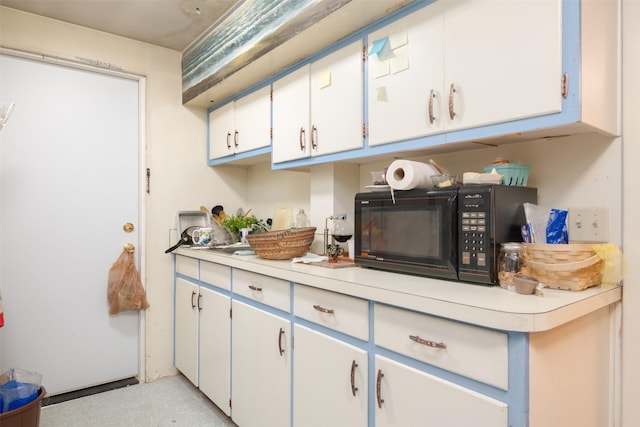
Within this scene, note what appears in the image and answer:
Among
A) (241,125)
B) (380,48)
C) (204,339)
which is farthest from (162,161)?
(380,48)

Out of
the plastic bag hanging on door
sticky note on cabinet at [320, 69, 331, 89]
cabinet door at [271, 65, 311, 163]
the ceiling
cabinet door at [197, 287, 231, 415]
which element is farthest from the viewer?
the plastic bag hanging on door

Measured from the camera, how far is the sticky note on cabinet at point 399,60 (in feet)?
4.89

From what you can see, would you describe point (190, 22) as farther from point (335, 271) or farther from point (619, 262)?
point (619, 262)

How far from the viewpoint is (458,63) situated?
4.33 feet

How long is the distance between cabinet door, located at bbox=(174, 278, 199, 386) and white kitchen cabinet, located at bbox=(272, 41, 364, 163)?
44.3 inches

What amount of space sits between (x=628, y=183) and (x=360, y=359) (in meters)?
1.05

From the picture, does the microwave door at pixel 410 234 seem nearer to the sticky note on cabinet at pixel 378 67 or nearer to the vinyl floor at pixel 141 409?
the sticky note on cabinet at pixel 378 67

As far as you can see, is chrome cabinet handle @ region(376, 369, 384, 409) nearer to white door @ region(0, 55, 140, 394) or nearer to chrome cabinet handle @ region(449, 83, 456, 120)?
chrome cabinet handle @ region(449, 83, 456, 120)

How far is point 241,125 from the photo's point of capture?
2574 mm

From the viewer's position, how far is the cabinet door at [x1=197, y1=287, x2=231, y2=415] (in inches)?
82.9

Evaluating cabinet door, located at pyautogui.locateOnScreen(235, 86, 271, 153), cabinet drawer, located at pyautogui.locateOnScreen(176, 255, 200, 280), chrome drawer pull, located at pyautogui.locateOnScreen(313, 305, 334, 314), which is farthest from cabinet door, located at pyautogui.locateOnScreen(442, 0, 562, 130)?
cabinet drawer, located at pyautogui.locateOnScreen(176, 255, 200, 280)

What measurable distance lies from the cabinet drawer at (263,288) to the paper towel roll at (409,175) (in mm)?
632

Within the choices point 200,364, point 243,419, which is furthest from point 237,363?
point 200,364

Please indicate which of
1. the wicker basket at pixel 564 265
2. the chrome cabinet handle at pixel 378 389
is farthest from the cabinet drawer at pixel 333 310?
the wicker basket at pixel 564 265
